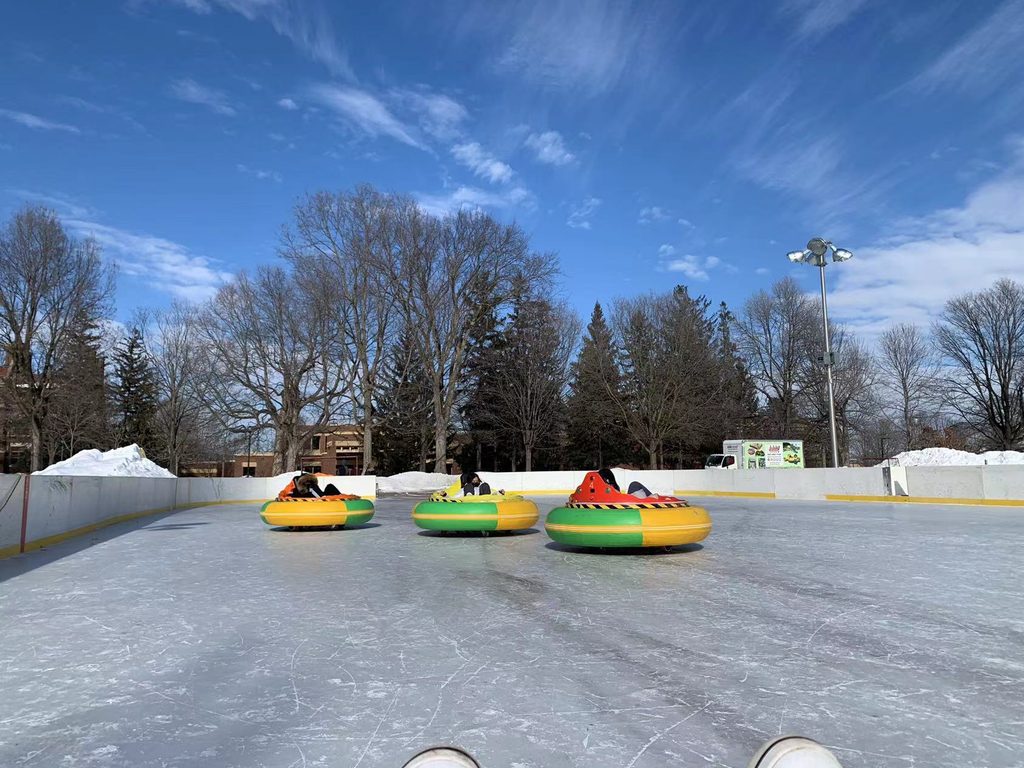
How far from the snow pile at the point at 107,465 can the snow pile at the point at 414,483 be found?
11326 mm

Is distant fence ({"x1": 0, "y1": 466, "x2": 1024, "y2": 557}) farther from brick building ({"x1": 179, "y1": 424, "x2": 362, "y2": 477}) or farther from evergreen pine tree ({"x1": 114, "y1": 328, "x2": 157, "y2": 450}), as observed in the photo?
brick building ({"x1": 179, "y1": 424, "x2": 362, "y2": 477})

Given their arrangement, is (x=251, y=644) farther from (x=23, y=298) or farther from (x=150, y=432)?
(x=150, y=432)

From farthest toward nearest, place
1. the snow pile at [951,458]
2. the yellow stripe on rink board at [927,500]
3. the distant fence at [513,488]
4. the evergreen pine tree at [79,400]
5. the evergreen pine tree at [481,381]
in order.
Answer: the evergreen pine tree at [481,381] → the evergreen pine tree at [79,400] → the snow pile at [951,458] → the yellow stripe on rink board at [927,500] → the distant fence at [513,488]

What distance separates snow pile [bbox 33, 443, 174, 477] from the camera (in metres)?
23.5

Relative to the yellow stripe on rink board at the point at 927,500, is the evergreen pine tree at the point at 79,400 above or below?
above

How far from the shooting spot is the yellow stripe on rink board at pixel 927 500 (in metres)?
17.3

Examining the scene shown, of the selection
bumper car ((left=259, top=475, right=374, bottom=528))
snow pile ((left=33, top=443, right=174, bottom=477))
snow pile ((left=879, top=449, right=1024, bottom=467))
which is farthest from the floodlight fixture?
snow pile ((left=33, top=443, right=174, bottom=477))

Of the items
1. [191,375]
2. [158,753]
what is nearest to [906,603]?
[158,753]

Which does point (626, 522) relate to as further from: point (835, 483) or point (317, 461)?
point (317, 461)

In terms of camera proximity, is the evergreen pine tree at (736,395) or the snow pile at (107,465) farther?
the evergreen pine tree at (736,395)

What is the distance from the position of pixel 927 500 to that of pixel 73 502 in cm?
2115

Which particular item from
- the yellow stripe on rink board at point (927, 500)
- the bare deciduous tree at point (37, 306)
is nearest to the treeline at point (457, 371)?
the bare deciduous tree at point (37, 306)

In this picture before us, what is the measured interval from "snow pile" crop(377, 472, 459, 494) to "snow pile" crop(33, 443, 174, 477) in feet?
37.2

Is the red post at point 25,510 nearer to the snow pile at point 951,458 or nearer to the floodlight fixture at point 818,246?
the floodlight fixture at point 818,246
